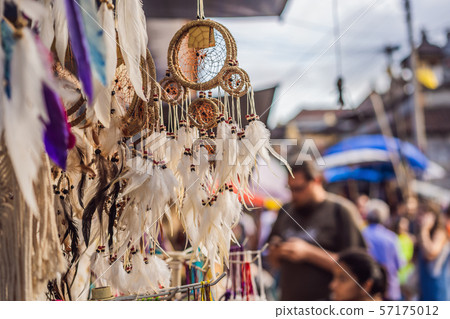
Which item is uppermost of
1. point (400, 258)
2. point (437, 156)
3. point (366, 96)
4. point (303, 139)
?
point (366, 96)

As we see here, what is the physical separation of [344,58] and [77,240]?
1.04 m

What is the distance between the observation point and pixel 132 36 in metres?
0.76

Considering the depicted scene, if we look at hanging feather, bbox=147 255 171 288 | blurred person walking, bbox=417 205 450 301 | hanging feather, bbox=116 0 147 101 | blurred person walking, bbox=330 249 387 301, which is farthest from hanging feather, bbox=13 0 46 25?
blurred person walking, bbox=417 205 450 301

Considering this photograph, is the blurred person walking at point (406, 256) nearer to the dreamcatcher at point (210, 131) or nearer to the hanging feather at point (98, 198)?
the dreamcatcher at point (210, 131)

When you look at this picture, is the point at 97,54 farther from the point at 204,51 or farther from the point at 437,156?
the point at 437,156

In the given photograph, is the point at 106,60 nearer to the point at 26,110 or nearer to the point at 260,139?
the point at 26,110

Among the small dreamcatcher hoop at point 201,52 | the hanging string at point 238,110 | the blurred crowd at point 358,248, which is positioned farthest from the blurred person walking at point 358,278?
the small dreamcatcher hoop at point 201,52

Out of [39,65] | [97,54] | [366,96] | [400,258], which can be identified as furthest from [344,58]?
[39,65]

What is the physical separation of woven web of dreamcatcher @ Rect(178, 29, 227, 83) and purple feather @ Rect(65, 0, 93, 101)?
437 mm

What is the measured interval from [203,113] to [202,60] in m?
0.14

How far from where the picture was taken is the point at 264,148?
3.05 feet

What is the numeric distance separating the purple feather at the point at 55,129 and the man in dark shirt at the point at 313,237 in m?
0.74

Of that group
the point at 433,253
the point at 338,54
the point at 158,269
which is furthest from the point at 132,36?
the point at 433,253

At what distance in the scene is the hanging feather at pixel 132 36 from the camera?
29.0 inches
